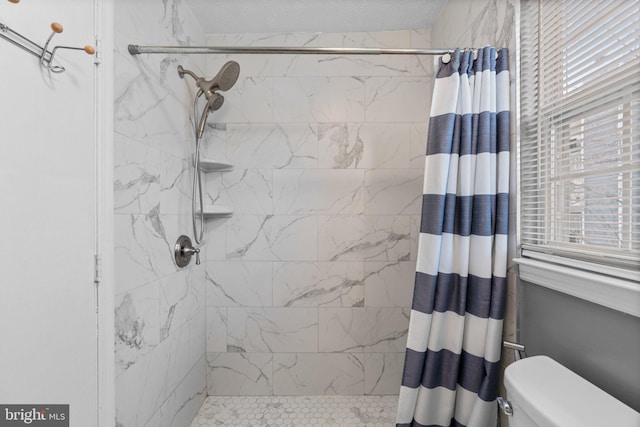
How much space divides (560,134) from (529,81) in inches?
9.7

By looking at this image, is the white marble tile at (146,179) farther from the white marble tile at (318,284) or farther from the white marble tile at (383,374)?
the white marble tile at (383,374)

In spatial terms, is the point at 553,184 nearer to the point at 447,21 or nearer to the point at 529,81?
the point at 529,81

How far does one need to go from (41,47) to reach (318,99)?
1.29m

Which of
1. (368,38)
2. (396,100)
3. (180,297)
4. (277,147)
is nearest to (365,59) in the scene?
(368,38)

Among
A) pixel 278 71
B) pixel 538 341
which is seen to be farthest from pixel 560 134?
pixel 278 71

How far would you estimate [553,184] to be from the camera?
899 millimetres

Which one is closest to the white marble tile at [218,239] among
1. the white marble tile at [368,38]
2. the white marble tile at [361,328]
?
the white marble tile at [361,328]

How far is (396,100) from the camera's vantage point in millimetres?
1770

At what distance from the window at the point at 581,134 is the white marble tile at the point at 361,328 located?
38.6 inches

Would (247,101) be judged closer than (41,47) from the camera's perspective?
No

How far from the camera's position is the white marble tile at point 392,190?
5.81ft

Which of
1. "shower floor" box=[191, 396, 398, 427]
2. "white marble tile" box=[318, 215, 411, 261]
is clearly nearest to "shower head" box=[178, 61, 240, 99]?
"white marble tile" box=[318, 215, 411, 261]

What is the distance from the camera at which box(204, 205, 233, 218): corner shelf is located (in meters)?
1.57

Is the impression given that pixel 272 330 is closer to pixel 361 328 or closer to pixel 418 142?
pixel 361 328
